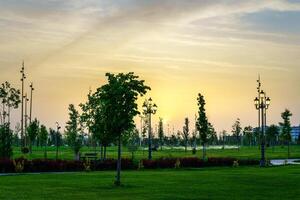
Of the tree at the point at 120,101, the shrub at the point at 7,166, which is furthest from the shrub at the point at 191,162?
the tree at the point at 120,101

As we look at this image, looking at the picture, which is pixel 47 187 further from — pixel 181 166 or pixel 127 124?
pixel 181 166

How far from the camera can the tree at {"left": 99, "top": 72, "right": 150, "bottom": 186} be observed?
3027 centimetres

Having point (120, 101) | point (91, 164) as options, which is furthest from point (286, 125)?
point (120, 101)

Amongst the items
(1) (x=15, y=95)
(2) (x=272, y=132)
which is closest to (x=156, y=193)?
(1) (x=15, y=95)

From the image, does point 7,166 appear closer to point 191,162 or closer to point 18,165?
point 18,165

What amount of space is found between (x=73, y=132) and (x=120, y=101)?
4963 centimetres

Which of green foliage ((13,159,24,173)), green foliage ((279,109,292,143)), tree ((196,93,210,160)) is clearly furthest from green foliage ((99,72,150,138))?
green foliage ((279,109,292,143))

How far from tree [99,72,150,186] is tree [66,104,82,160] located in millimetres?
41314

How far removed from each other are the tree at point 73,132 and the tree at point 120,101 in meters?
41.3

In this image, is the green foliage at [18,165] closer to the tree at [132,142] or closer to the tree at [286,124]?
the tree at [132,142]

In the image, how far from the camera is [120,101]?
30.4 m

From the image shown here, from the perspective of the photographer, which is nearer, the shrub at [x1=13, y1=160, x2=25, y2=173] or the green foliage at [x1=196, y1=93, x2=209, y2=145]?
the shrub at [x1=13, y1=160, x2=25, y2=173]

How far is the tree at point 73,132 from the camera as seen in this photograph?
7603 cm

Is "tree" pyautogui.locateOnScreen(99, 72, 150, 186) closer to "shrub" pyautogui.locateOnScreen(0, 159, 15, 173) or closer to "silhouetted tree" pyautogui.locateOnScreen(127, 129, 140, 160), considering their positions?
"shrub" pyautogui.locateOnScreen(0, 159, 15, 173)
